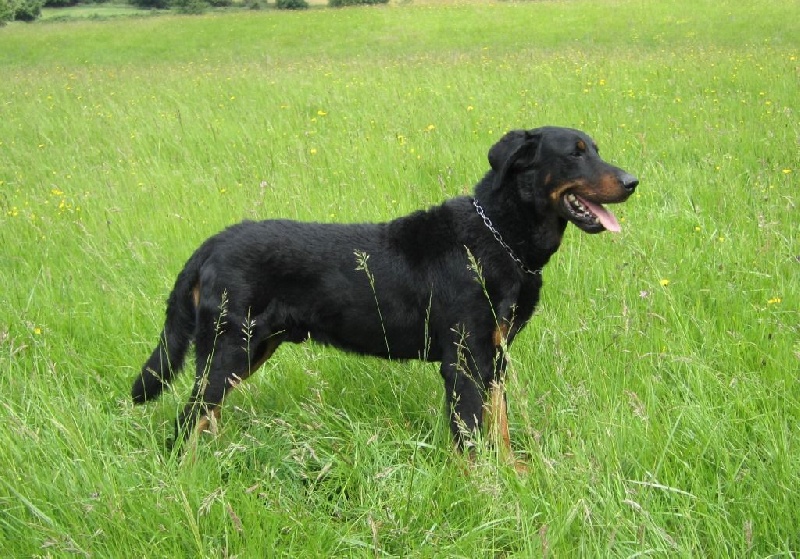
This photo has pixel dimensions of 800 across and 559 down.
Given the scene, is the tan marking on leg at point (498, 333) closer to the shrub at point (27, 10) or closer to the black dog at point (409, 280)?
the black dog at point (409, 280)

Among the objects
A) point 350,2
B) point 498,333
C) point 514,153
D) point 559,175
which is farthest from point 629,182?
point 350,2

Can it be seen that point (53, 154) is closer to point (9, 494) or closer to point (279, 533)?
point (9, 494)

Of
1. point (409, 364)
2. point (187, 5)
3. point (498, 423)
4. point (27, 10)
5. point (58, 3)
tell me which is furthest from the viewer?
point (58, 3)

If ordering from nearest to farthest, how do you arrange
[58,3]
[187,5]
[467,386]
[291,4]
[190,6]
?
1. [467,386]
2. [291,4]
3. [190,6]
4. [187,5]
5. [58,3]

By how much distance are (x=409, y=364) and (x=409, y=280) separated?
63 cm

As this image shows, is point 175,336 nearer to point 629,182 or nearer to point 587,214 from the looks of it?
point 587,214

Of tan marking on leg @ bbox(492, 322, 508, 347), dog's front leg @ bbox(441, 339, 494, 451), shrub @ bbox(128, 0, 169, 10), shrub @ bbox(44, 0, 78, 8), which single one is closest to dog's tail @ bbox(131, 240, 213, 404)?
dog's front leg @ bbox(441, 339, 494, 451)

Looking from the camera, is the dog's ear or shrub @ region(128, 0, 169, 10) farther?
shrub @ region(128, 0, 169, 10)

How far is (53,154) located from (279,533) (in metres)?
6.77

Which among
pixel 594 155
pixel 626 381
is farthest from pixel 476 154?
pixel 626 381

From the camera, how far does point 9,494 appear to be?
96.8 inches

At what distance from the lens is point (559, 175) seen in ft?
10.4

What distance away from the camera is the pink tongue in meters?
3.07

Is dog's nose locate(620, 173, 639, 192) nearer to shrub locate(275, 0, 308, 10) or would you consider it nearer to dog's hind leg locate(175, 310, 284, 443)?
dog's hind leg locate(175, 310, 284, 443)
